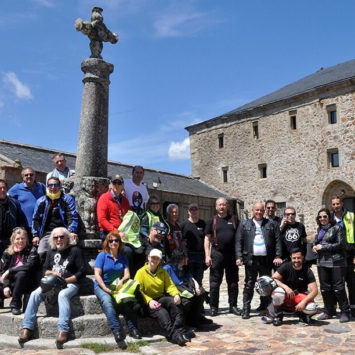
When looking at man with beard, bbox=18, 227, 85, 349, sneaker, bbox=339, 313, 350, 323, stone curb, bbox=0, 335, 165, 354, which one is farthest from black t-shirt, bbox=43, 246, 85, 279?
sneaker, bbox=339, 313, 350, 323

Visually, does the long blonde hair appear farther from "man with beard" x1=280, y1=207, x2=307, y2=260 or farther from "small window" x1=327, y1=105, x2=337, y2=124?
"small window" x1=327, y1=105, x2=337, y2=124

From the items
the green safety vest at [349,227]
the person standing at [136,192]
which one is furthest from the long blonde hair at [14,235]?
the green safety vest at [349,227]

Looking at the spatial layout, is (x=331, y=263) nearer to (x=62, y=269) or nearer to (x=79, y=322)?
(x=79, y=322)

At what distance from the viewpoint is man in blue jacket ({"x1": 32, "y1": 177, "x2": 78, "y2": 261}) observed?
6074mm

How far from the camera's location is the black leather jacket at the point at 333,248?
670 cm

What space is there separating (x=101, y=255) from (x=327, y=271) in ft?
11.4

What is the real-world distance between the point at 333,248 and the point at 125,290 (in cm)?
323

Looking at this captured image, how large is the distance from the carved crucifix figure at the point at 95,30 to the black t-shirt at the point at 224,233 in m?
3.47

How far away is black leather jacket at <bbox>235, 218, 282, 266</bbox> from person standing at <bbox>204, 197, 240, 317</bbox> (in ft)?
0.58

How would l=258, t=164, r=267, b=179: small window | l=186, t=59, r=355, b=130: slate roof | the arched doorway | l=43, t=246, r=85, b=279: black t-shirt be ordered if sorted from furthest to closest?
l=258, t=164, r=267, b=179: small window, l=186, t=59, r=355, b=130: slate roof, the arched doorway, l=43, t=246, r=85, b=279: black t-shirt

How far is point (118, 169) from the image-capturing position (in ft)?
80.8

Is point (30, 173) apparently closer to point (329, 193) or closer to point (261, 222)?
point (261, 222)

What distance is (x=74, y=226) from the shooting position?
6172 millimetres

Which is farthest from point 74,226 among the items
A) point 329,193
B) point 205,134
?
point 205,134
